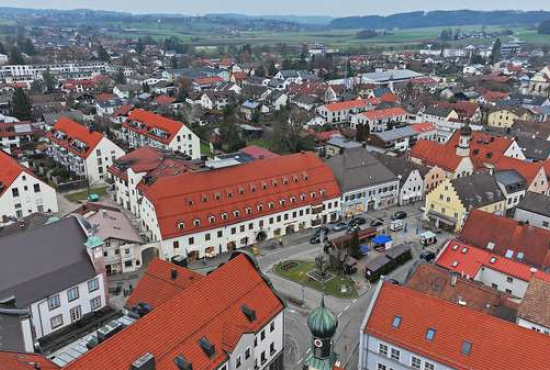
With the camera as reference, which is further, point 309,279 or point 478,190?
point 478,190

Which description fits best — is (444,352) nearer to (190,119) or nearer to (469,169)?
(469,169)

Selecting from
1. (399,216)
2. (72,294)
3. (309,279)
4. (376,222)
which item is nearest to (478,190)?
(399,216)

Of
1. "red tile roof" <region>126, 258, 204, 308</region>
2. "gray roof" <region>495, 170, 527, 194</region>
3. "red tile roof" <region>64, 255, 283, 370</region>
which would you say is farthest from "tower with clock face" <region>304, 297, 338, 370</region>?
"gray roof" <region>495, 170, 527, 194</region>

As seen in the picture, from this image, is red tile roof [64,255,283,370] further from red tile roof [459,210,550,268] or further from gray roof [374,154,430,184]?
gray roof [374,154,430,184]

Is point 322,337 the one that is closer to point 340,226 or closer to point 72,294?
point 72,294

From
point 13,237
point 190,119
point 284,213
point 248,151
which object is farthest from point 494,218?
point 190,119
